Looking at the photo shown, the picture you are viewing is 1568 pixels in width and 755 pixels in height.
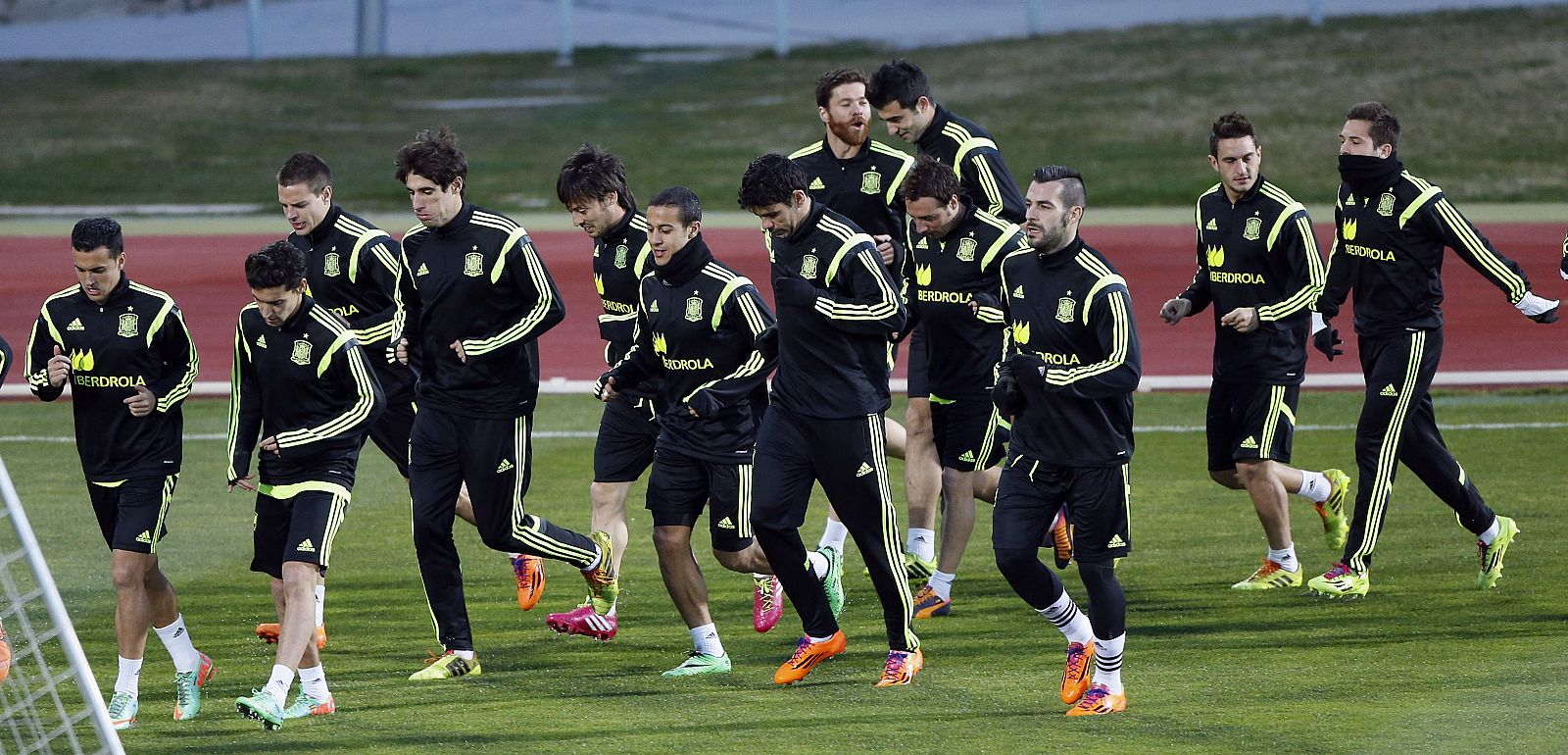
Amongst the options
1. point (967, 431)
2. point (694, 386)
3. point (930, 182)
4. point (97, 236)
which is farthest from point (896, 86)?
point (97, 236)

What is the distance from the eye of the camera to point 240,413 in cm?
722

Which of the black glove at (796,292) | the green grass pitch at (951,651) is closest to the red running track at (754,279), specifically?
the green grass pitch at (951,651)

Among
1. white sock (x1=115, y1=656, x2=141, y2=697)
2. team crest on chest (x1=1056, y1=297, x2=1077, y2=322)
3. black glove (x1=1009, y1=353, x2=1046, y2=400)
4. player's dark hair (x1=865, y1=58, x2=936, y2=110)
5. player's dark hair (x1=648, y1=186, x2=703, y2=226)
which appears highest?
player's dark hair (x1=865, y1=58, x2=936, y2=110)

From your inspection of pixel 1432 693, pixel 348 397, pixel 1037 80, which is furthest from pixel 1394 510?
pixel 1037 80

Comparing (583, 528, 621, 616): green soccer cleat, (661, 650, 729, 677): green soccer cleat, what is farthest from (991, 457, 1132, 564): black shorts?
(583, 528, 621, 616): green soccer cleat

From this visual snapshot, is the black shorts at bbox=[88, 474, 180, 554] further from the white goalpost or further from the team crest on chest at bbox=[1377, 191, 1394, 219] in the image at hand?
the team crest on chest at bbox=[1377, 191, 1394, 219]

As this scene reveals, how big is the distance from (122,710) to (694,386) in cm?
249

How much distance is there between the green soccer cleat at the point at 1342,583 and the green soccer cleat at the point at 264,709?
15.1 ft

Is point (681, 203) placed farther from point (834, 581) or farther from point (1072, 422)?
point (834, 581)

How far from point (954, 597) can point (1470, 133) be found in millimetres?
21933

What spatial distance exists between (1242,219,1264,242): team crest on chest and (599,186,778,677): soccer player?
245cm

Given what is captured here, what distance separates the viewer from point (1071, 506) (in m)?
6.94

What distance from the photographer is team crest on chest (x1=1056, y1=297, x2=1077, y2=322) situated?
269 inches

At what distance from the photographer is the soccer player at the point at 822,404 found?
718cm
